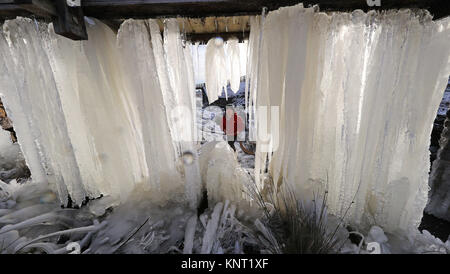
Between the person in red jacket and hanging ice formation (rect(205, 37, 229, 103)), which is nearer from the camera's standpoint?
hanging ice formation (rect(205, 37, 229, 103))

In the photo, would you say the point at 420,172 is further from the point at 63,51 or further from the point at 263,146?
the point at 63,51

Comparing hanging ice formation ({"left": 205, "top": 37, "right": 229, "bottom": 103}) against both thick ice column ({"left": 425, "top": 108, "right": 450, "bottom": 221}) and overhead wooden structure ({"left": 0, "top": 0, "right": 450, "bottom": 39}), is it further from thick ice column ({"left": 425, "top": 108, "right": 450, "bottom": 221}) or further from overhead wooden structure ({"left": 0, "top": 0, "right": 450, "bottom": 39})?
thick ice column ({"left": 425, "top": 108, "right": 450, "bottom": 221})

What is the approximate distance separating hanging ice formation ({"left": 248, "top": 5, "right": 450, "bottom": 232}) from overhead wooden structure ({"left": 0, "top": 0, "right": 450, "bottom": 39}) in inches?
3.4

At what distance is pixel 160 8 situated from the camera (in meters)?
1.95

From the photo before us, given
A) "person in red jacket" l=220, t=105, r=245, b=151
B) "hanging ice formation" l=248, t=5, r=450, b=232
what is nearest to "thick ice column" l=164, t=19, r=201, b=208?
"hanging ice formation" l=248, t=5, r=450, b=232

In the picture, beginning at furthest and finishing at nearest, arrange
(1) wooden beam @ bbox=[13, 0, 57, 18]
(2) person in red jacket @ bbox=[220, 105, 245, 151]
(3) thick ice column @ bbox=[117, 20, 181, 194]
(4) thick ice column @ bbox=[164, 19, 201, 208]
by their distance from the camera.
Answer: (2) person in red jacket @ bbox=[220, 105, 245, 151]
(4) thick ice column @ bbox=[164, 19, 201, 208]
(3) thick ice column @ bbox=[117, 20, 181, 194]
(1) wooden beam @ bbox=[13, 0, 57, 18]

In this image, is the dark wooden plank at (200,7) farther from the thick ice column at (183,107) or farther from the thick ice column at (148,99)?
the thick ice column at (183,107)

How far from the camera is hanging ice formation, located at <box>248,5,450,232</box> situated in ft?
6.61

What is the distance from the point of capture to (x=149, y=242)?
7.36ft

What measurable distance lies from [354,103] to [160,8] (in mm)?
2356

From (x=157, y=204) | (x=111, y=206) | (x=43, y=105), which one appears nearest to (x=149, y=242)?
(x=157, y=204)

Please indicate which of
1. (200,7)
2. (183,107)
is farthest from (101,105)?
(200,7)

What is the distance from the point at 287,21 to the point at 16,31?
9.78ft

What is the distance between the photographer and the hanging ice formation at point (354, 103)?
2.01 m
